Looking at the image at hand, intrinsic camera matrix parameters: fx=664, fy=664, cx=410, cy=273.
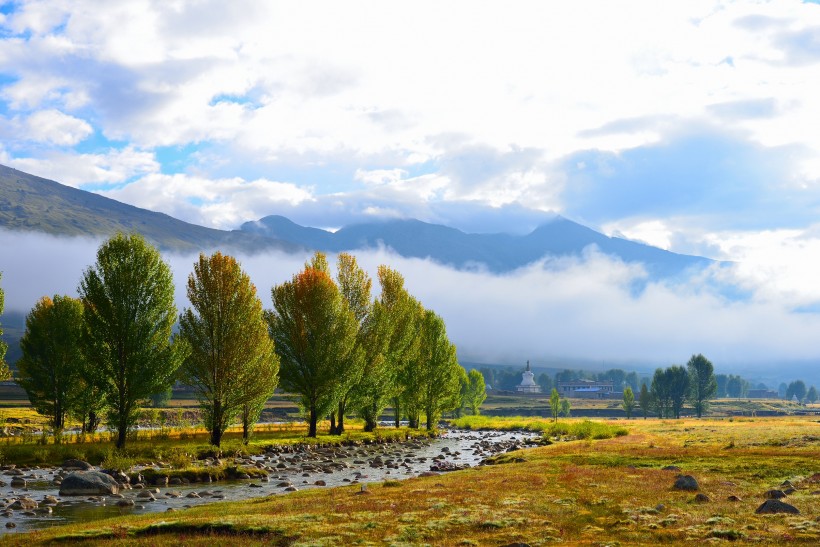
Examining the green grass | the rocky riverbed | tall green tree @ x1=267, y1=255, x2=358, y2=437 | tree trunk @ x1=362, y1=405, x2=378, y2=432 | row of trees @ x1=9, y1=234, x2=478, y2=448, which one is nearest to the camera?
the rocky riverbed

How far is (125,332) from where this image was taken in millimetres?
58312

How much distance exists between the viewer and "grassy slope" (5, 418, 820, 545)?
2519 centimetres

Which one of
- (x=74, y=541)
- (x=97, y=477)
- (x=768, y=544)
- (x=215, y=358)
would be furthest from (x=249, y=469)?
(x=768, y=544)

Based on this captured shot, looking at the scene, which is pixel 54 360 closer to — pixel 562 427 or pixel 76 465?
pixel 76 465

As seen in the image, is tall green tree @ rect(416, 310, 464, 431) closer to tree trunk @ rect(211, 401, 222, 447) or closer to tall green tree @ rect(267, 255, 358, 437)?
tall green tree @ rect(267, 255, 358, 437)

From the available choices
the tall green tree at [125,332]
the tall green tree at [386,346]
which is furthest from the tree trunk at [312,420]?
the tall green tree at [125,332]

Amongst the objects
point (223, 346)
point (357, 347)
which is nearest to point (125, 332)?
point (223, 346)

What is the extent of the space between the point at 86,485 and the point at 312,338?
4228 centimetres

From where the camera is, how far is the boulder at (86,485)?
39.9m

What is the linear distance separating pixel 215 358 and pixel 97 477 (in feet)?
82.7

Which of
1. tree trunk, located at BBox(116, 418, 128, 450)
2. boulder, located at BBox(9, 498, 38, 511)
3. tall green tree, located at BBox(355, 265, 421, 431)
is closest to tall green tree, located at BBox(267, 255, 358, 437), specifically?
tall green tree, located at BBox(355, 265, 421, 431)

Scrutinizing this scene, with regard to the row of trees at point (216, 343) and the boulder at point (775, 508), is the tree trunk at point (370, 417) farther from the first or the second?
the boulder at point (775, 508)

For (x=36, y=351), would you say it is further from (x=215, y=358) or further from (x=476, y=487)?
(x=476, y=487)

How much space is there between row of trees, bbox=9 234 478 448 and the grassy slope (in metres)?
27.0
